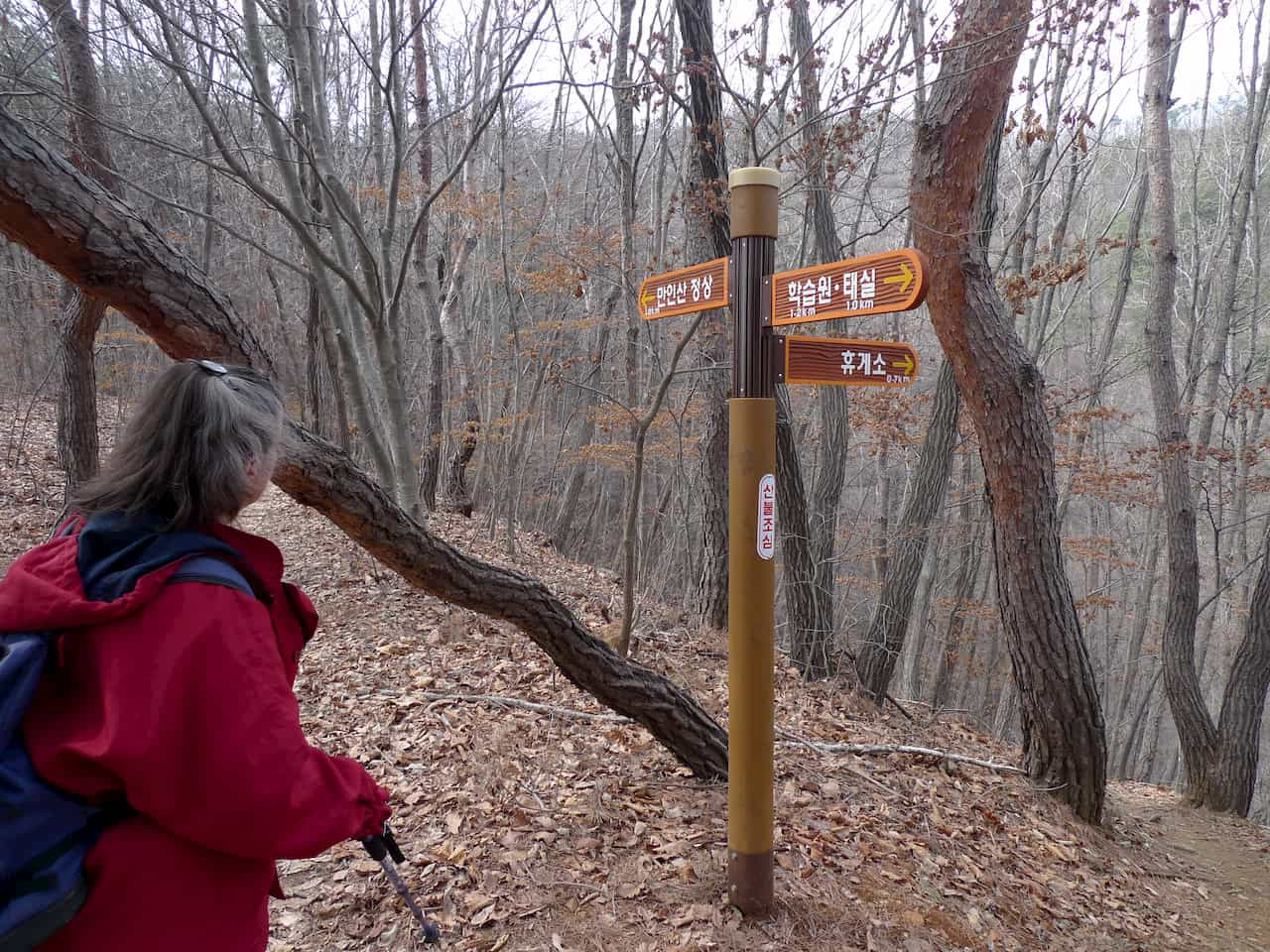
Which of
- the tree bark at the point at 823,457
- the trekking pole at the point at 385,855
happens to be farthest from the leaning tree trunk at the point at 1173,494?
the trekking pole at the point at 385,855

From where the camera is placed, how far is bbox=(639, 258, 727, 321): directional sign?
2.91 meters

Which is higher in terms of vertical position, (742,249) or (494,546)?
(742,249)

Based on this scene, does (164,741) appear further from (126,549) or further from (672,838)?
(672,838)

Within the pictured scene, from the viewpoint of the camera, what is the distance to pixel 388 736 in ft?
14.4

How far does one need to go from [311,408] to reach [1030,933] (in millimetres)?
10411

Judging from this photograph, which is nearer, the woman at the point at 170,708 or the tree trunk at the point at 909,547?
the woman at the point at 170,708

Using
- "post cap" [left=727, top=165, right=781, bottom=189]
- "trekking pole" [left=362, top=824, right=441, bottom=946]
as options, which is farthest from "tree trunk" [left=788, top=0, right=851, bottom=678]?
"trekking pole" [left=362, top=824, right=441, bottom=946]

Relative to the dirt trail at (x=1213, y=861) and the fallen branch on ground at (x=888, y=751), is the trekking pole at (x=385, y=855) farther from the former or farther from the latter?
the dirt trail at (x=1213, y=861)

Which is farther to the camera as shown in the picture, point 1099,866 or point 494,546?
point 494,546

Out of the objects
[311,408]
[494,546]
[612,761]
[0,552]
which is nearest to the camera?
[612,761]

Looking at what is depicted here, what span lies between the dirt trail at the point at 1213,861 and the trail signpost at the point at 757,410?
3.36 m

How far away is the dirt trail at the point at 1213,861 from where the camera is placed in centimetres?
452

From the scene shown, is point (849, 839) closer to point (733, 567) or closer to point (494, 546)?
point (733, 567)

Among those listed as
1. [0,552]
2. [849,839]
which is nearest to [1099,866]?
[849,839]
